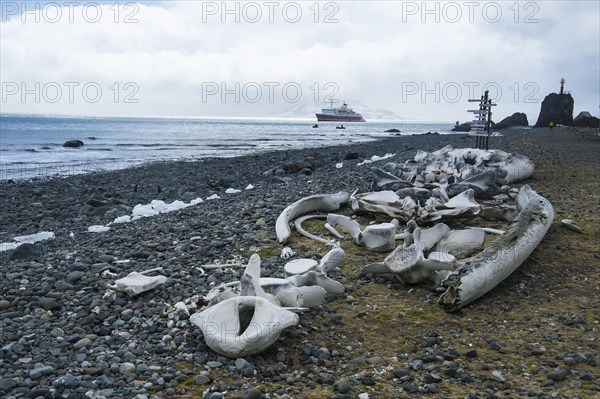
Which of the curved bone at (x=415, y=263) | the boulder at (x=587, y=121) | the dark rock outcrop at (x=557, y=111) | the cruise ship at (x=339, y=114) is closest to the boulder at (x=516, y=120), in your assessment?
the dark rock outcrop at (x=557, y=111)

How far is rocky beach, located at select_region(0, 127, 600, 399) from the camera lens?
376 centimetres

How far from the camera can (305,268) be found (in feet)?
17.6

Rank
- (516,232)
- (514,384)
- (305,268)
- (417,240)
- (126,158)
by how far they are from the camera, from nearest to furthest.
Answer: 1. (514,384)
2. (305,268)
3. (417,240)
4. (516,232)
5. (126,158)

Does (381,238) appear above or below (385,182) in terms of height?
below

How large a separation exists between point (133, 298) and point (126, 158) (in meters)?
26.7

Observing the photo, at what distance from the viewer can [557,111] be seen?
65.7m

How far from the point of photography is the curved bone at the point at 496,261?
16.9 feet

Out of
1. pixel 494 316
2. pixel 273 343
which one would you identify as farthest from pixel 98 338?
pixel 494 316

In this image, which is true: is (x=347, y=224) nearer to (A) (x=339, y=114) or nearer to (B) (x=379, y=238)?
(B) (x=379, y=238)

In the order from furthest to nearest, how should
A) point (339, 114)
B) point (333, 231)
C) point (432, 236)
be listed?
point (339, 114)
point (333, 231)
point (432, 236)

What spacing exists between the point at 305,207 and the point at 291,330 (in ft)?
13.8

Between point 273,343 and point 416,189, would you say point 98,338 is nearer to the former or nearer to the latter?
point 273,343

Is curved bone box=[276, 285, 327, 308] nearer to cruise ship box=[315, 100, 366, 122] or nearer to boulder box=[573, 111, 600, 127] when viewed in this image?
boulder box=[573, 111, 600, 127]

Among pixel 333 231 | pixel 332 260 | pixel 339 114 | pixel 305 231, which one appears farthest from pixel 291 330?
pixel 339 114
